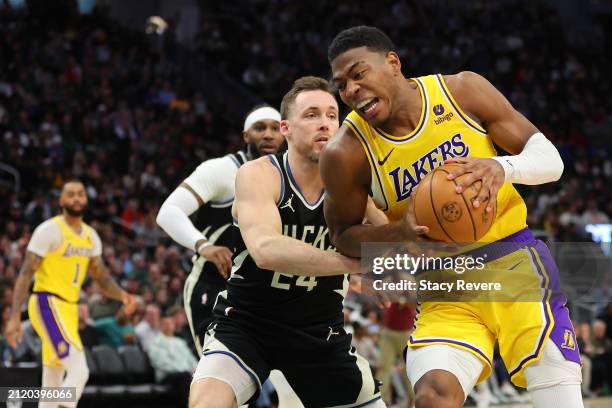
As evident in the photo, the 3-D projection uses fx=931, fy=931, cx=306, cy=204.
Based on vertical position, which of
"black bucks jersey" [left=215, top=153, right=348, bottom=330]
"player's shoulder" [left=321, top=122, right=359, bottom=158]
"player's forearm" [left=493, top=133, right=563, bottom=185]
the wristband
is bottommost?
"black bucks jersey" [left=215, top=153, right=348, bottom=330]

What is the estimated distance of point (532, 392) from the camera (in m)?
3.78

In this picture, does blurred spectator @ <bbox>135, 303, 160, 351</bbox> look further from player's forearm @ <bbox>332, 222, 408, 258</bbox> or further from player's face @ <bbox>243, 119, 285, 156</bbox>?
player's forearm @ <bbox>332, 222, 408, 258</bbox>

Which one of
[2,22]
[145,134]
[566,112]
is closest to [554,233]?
[566,112]

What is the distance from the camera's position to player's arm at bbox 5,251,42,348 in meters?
7.52

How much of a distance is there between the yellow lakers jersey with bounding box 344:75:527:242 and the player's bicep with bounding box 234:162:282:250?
493 mm

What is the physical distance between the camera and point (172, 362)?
32.1ft

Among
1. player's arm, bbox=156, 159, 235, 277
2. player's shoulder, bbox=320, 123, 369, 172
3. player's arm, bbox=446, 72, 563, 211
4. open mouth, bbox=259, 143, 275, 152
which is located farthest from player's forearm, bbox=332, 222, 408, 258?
open mouth, bbox=259, 143, 275, 152

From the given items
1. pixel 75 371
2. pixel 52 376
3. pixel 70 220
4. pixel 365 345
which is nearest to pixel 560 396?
pixel 75 371

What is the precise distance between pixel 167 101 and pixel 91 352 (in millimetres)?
9042

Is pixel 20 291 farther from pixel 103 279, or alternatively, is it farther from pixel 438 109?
pixel 438 109

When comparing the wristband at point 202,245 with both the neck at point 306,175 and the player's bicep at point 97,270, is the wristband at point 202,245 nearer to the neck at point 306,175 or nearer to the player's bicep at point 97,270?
the neck at point 306,175

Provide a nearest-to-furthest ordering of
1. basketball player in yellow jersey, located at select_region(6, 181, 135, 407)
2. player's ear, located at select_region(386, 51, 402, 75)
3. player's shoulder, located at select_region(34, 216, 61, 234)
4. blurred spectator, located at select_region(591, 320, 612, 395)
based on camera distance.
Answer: player's ear, located at select_region(386, 51, 402, 75), basketball player in yellow jersey, located at select_region(6, 181, 135, 407), player's shoulder, located at select_region(34, 216, 61, 234), blurred spectator, located at select_region(591, 320, 612, 395)

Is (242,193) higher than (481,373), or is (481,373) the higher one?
(242,193)

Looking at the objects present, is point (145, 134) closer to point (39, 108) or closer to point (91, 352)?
point (39, 108)
